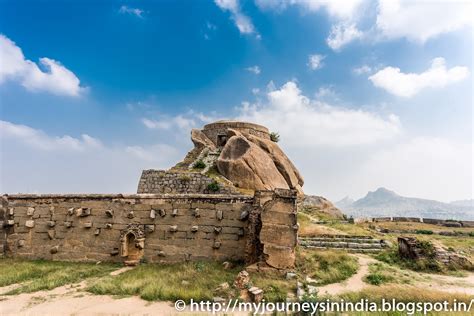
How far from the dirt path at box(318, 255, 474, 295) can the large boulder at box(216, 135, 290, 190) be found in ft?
35.5

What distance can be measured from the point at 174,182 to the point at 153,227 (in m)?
9.82

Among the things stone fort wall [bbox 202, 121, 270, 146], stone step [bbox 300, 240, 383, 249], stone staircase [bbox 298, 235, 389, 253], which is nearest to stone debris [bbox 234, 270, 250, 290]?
stone staircase [bbox 298, 235, 389, 253]

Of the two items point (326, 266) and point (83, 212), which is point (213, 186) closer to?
point (83, 212)

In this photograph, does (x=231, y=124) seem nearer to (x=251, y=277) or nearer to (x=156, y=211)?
(x=156, y=211)

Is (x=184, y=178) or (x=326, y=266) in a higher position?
(x=184, y=178)

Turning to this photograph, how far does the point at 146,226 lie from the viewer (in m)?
10.8

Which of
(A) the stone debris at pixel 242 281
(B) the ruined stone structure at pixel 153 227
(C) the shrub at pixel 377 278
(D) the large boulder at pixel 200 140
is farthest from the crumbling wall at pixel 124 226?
(D) the large boulder at pixel 200 140

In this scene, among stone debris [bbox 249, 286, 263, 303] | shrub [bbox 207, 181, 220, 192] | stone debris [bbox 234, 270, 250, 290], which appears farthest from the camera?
shrub [bbox 207, 181, 220, 192]

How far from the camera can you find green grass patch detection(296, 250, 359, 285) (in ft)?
28.1

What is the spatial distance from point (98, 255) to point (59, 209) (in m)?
2.57

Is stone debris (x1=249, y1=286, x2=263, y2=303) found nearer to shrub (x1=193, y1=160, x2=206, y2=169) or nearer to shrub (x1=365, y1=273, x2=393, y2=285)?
shrub (x1=365, y1=273, x2=393, y2=285)

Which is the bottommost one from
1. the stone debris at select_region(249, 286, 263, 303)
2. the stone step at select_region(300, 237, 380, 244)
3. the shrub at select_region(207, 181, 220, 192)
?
the stone debris at select_region(249, 286, 263, 303)

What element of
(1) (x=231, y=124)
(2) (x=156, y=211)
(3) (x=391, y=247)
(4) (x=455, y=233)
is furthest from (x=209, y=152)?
(4) (x=455, y=233)

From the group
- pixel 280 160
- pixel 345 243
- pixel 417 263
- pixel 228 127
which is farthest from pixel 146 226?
pixel 228 127
